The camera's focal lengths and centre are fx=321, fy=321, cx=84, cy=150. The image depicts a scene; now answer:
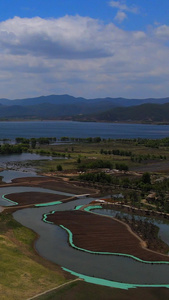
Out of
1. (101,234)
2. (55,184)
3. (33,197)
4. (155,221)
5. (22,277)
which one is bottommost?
(155,221)

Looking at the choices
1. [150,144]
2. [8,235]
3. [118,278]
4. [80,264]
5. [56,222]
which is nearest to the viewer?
[118,278]

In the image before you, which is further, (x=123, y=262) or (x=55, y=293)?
(x=123, y=262)

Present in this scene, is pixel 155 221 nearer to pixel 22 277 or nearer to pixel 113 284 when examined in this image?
pixel 113 284

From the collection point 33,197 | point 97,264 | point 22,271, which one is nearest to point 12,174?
point 33,197

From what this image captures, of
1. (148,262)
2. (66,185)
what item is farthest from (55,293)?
(66,185)

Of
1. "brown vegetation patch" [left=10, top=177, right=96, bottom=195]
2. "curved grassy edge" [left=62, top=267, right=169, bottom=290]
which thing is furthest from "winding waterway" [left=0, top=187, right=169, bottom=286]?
"brown vegetation patch" [left=10, top=177, right=96, bottom=195]

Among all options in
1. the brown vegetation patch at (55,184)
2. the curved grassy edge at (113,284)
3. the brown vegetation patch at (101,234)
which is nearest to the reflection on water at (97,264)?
the curved grassy edge at (113,284)

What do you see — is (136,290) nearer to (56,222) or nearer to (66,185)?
(56,222)

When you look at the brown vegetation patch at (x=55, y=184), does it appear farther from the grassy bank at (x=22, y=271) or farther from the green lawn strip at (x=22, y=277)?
the green lawn strip at (x=22, y=277)

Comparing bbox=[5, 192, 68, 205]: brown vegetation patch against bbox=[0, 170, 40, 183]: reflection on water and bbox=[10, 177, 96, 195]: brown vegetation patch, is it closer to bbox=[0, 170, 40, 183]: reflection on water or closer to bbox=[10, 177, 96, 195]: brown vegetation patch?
bbox=[10, 177, 96, 195]: brown vegetation patch
